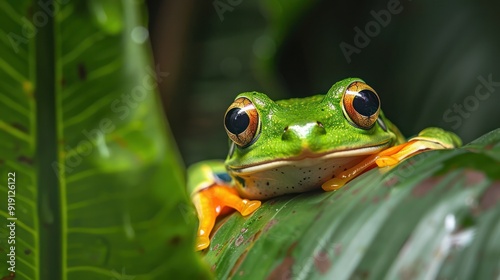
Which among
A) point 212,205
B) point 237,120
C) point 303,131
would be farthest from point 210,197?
point 303,131

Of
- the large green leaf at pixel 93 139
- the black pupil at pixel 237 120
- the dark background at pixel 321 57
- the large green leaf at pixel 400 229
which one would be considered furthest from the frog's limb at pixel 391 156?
the dark background at pixel 321 57

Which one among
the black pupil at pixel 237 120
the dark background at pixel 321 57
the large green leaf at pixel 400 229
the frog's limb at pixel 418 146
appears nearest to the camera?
the large green leaf at pixel 400 229

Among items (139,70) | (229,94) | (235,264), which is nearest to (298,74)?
(229,94)

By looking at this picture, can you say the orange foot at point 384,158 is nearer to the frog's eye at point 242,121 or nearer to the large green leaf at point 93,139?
the frog's eye at point 242,121

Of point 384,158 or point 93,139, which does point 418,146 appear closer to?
point 384,158

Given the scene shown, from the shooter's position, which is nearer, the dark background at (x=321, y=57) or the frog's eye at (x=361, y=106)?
the frog's eye at (x=361, y=106)

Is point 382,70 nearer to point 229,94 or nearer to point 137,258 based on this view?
point 229,94

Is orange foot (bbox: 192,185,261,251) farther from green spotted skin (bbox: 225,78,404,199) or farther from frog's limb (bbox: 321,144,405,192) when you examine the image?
frog's limb (bbox: 321,144,405,192)
